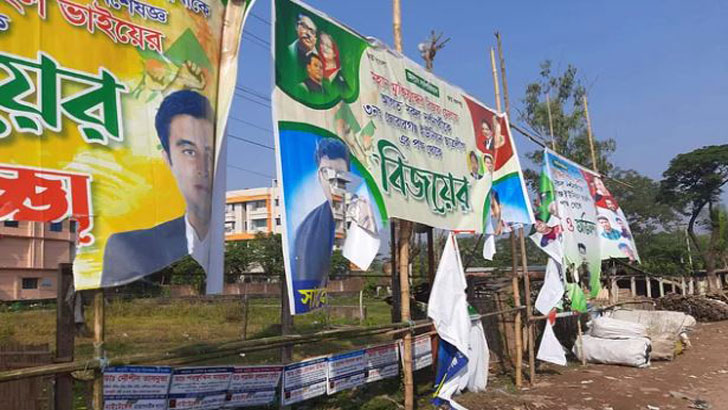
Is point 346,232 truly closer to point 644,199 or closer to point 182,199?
point 182,199

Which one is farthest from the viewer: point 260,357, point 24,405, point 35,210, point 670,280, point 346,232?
point 670,280

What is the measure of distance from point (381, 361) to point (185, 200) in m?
3.05

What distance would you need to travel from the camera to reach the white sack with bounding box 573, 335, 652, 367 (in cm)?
958

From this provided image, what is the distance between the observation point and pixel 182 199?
316 centimetres

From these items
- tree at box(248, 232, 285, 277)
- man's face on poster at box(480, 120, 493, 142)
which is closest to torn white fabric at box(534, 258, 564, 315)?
man's face on poster at box(480, 120, 493, 142)

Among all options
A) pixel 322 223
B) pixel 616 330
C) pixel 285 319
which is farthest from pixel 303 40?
pixel 616 330

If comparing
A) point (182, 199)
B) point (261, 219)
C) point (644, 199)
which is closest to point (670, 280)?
point (182, 199)

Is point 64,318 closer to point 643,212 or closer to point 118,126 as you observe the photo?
point 118,126

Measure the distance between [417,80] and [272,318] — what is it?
1068cm

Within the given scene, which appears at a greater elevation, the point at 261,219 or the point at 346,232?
the point at 261,219

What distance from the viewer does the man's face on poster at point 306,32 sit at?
14.2 ft

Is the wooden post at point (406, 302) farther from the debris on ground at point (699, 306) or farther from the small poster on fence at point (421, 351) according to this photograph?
the debris on ground at point (699, 306)

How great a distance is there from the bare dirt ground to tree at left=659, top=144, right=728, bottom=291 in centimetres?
2428

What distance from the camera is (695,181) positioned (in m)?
32.8
